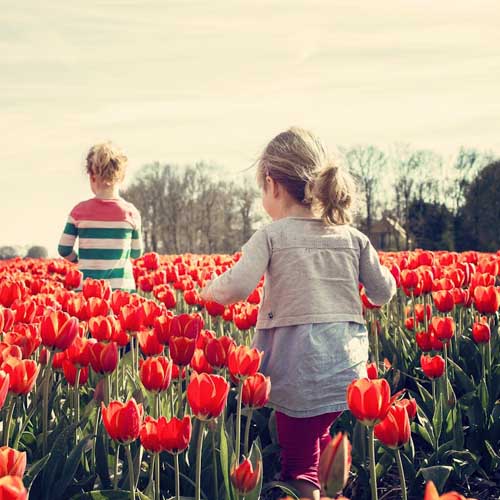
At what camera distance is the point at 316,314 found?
3887 millimetres

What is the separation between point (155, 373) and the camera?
2.94 m

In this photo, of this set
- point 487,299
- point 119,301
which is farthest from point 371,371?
point 119,301

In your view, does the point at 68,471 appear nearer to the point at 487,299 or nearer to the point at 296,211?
the point at 296,211

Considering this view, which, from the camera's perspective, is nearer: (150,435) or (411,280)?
(150,435)

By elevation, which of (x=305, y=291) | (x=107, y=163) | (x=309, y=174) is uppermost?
(x=107, y=163)

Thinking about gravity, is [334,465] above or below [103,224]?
below

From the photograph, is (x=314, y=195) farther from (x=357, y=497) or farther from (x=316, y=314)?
(x=357, y=497)

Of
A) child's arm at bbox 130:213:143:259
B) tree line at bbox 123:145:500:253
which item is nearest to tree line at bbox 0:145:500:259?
tree line at bbox 123:145:500:253

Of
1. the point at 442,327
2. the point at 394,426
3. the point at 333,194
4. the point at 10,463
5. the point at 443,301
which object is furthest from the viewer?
the point at 443,301

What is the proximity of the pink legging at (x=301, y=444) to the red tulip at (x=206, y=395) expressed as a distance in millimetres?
1243

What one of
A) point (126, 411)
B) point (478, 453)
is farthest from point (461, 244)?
point (126, 411)

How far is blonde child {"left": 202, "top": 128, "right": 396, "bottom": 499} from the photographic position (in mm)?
3773

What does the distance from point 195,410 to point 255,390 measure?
0.50m

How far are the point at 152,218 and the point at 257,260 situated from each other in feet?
174
